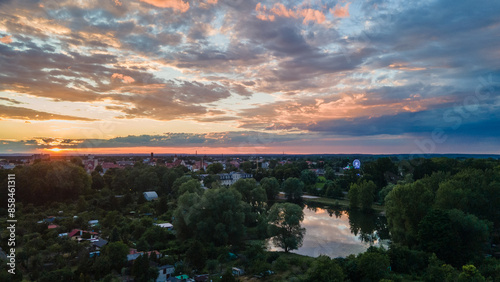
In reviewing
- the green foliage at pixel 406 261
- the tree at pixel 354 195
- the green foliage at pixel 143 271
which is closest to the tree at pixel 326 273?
the green foliage at pixel 406 261

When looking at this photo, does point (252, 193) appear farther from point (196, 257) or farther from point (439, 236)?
point (439, 236)

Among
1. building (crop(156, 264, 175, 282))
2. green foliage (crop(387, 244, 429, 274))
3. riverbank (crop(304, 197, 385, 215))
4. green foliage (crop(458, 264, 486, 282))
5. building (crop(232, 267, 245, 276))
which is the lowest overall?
riverbank (crop(304, 197, 385, 215))

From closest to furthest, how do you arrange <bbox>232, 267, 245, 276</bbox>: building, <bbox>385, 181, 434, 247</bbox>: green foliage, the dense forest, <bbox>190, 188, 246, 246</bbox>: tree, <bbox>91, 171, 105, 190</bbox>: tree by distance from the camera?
the dense forest, <bbox>232, 267, 245, 276</bbox>: building, <bbox>385, 181, 434, 247</bbox>: green foliage, <bbox>190, 188, 246, 246</bbox>: tree, <bbox>91, 171, 105, 190</bbox>: tree

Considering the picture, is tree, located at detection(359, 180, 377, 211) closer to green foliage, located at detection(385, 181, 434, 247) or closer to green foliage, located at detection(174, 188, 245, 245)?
green foliage, located at detection(385, 181, 434, 247)

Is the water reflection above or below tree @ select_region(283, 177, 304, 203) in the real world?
below

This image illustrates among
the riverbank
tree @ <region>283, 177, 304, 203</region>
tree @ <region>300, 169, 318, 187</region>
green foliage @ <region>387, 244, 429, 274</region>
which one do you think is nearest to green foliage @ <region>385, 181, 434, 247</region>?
green foliage @ <region>387, 244, 429, 274</region>

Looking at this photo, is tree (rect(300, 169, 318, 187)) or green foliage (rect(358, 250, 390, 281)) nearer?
green foliage (rect(358, 250, 390, 281))

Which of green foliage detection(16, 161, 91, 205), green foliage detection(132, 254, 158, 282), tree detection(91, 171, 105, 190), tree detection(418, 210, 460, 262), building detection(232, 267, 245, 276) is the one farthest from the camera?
tree detection(91, 171, 105, 190)
